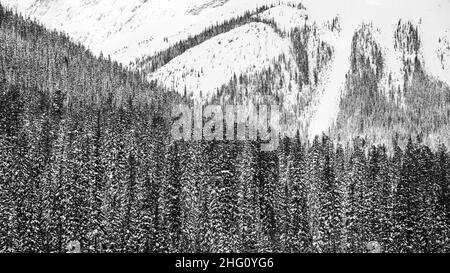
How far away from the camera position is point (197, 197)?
284 ft

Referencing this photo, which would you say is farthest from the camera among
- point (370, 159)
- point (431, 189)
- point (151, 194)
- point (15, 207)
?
point (370, 159)

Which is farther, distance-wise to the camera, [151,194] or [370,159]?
[370,159]

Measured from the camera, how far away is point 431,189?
8625 centimetres

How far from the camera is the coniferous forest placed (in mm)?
75062

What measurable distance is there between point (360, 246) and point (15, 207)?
137ft

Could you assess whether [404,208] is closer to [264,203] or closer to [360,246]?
[360,246]

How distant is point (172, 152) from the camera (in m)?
88.1

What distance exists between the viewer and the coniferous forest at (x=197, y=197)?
75.1m

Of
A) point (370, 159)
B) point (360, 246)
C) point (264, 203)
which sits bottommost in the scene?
point (360, 246)

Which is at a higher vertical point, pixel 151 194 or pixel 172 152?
pixel 172 152
